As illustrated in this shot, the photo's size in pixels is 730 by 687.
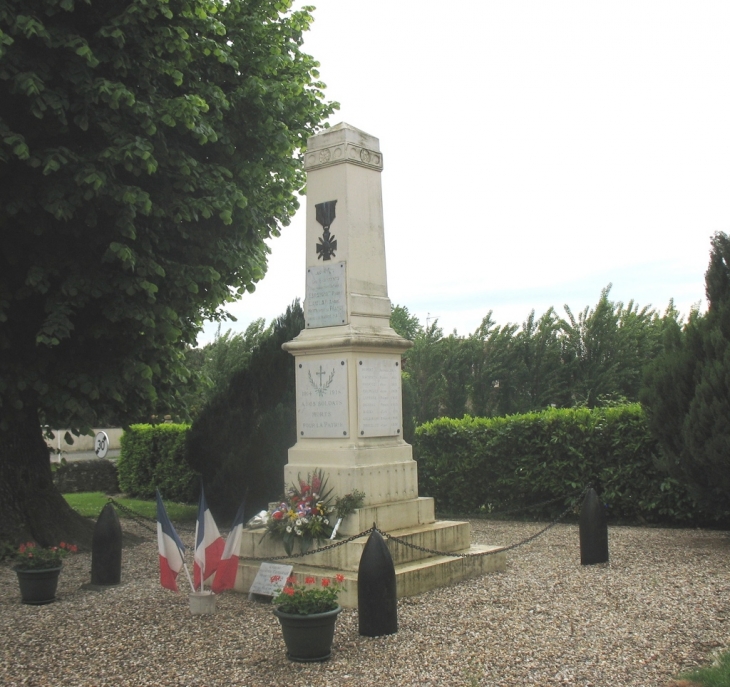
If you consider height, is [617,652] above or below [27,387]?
below

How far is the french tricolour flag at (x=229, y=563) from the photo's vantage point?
744cm

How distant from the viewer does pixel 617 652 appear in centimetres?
574

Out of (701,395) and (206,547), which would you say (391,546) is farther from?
(701,395)

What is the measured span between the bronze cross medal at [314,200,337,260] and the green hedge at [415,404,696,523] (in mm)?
5857

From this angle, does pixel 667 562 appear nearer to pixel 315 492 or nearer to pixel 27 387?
pixel 315 492

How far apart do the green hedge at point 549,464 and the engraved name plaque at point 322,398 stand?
5423 millimetres

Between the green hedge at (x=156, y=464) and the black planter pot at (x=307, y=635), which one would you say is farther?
the green hedge at (x=156, y=464)

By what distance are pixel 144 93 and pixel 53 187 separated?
1897mm

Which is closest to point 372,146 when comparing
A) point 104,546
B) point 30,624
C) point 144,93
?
point 144,93

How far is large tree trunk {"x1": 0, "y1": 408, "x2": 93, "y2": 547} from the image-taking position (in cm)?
1155

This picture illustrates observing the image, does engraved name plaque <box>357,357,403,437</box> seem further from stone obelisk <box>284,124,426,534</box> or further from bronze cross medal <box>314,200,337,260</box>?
bronze cross medal <box>314,200,337,260</box>

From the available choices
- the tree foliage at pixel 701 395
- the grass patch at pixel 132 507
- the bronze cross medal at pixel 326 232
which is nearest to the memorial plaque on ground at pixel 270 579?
the bronze cross medal at pixel 326 232

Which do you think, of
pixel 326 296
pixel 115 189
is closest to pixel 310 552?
pixel 326 296

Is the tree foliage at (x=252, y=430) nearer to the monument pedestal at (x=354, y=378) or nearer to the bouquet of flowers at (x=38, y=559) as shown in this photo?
the monument pedestal at (x=354, y=378)
